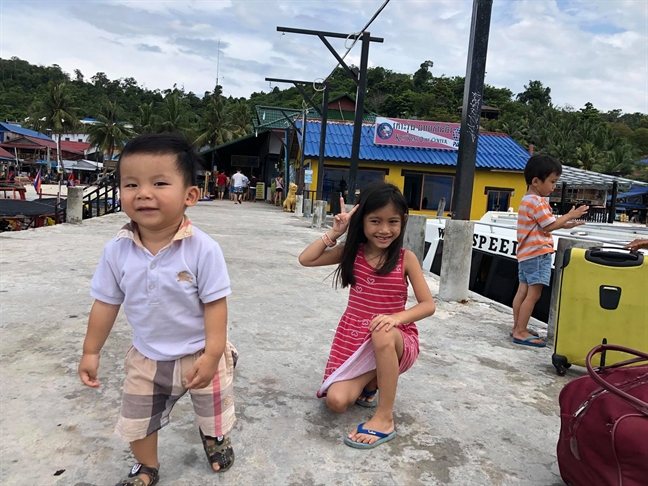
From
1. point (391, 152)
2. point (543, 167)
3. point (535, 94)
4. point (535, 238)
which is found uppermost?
point (535, 94)

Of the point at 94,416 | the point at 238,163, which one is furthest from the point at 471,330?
the point at 238,163

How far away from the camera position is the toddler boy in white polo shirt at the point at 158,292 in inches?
65.8

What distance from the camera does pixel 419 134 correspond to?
22.1 metres

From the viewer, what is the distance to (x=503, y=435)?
2404 mm

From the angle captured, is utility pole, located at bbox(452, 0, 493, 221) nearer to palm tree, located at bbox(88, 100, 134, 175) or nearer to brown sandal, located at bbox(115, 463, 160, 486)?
brown sandal, located at bbox(115, 463, 160, 486)

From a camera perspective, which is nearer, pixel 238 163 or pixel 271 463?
pixel 271 463

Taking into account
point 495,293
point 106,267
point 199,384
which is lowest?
point 495,293

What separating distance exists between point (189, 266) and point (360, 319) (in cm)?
108

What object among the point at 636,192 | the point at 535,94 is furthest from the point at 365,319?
the point at 535,94

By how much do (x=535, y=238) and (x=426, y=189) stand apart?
1899 cm

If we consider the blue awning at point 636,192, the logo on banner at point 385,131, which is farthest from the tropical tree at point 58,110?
the blue awning at point 636,192

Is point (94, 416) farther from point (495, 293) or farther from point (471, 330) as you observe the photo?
point (495, 293)

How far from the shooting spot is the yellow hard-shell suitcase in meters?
2.98

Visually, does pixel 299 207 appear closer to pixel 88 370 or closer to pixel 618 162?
pixel 88 370
